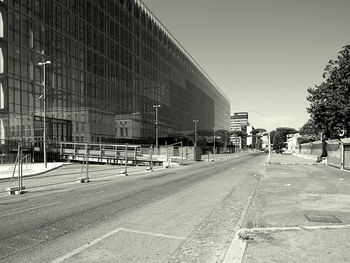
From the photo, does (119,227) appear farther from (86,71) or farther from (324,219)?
(86,71)

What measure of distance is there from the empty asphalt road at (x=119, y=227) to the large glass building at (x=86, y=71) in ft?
93.8

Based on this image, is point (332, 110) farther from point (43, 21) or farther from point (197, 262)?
point (197, 262)

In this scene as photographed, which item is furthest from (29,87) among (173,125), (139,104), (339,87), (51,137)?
(173,125)

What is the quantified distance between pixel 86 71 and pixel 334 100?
33.1 meters

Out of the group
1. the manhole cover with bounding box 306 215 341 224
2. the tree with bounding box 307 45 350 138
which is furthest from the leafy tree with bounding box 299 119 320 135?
the manhole cover with bounding box 306 215 341 224

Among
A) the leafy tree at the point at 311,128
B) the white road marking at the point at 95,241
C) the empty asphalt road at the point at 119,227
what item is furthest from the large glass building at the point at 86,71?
the white road marking at the point at 95,241

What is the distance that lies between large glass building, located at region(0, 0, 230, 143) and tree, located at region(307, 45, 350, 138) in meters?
30.3

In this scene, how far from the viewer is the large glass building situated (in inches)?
1586

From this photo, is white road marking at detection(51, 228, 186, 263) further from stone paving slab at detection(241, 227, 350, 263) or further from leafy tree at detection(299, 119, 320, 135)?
leafy tree at detection(299, 119, 320, 135)

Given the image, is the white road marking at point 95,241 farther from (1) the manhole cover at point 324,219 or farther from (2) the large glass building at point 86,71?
(2) the large glass building at point 86,71

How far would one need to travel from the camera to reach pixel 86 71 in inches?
2120

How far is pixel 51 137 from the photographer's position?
153 ft

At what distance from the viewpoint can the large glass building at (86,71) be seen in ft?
132

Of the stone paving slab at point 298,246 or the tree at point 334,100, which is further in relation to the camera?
the tree at point 334,100
